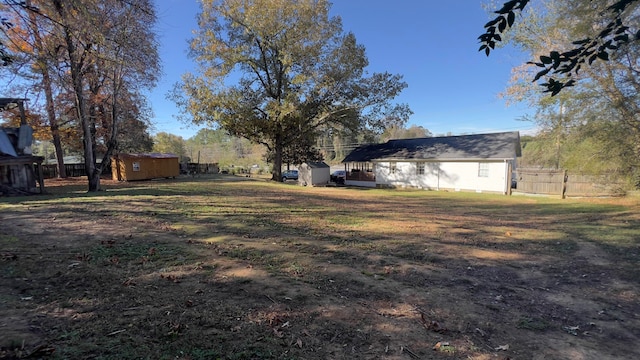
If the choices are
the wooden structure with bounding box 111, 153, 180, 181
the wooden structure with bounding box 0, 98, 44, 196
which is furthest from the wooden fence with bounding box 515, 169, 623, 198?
the wooden structure with bounding box 111, 153, 180, 181

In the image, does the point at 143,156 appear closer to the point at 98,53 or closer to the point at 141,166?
the point at 141,166

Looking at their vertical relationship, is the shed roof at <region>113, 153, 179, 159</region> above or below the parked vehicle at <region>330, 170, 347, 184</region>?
above

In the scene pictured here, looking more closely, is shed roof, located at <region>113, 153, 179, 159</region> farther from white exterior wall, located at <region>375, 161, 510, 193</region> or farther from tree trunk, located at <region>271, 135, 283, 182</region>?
white exterior wall, located at <region>375, 161, 510, 193</region>

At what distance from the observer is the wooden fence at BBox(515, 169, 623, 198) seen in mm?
15260

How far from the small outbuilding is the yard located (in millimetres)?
18918

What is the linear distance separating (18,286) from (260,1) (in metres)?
21.1

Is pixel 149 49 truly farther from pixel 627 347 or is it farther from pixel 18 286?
pixel 627 347

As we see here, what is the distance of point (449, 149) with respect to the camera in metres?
24.3

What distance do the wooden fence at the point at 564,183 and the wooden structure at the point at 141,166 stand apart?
26558mm

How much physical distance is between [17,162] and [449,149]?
991 inches

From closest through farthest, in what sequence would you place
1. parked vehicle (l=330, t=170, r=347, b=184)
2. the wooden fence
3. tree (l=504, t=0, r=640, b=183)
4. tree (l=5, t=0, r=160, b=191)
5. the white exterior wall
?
tree (l=5, t=0, r=160, b=191)
tree (l=504, t=0, r=640, b=183)
the wooden fence
the white exterior wall
parked vehicle (l=330, t=170, r=347, b=184)

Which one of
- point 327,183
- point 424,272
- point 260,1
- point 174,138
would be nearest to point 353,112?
point 327,183

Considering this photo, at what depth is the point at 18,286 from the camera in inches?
138

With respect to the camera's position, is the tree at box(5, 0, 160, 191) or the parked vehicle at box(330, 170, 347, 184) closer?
the tree at box(5, 0, 160, 191)
